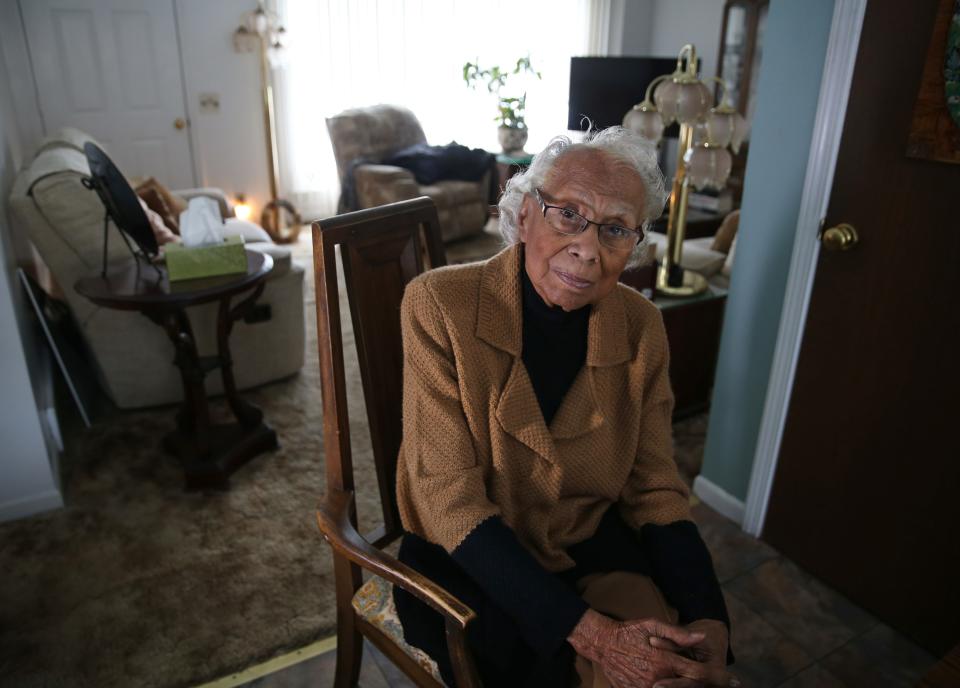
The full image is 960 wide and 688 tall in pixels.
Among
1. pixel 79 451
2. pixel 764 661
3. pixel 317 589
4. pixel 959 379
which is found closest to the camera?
pixel 959 379

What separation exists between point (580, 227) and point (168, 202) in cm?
307

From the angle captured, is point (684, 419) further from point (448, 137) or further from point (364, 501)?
point (448, 137)

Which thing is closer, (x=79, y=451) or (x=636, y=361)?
(x=636, y=361)

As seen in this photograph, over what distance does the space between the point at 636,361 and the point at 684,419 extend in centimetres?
160

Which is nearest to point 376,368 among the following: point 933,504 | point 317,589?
point 317,589

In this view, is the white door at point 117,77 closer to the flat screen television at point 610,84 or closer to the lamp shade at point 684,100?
the flat screen television at point 610,84

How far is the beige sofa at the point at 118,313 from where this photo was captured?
234cm

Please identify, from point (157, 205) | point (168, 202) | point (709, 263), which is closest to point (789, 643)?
point (709, 263)

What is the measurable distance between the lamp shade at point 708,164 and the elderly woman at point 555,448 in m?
1.26

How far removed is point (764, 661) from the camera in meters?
1.65

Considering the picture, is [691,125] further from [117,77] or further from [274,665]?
[117,77]

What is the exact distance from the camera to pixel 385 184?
4.36 meters

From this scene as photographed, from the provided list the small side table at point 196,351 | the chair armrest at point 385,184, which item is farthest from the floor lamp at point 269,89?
the small side table at point 196,351

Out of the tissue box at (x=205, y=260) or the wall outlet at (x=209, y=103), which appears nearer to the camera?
the tissue box at (x=205, y=260)
